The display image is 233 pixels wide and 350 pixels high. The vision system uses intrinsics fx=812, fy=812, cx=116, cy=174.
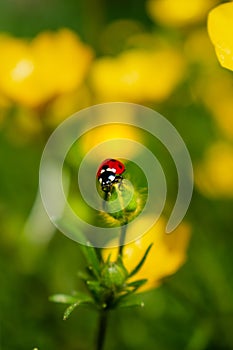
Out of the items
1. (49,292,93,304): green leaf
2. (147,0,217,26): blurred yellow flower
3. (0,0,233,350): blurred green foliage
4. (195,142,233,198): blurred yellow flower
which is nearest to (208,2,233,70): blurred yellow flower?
(49,292,93,304): green leaf

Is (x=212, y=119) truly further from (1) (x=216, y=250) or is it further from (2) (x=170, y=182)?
(1) (x=216, y=250)

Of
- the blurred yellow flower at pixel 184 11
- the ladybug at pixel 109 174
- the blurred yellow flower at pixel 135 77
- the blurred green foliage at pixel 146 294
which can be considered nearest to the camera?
the ladybug at pixel 109 174

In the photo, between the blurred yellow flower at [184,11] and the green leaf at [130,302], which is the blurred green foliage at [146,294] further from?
the green leaf at [130,302]

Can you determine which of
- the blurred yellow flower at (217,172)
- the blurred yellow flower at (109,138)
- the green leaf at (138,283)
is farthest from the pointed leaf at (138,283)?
the blurred yellow flower at (217,172)

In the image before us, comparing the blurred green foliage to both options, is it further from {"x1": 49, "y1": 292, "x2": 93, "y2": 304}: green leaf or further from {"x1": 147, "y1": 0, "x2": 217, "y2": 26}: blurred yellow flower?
{"x1": 49, "y1": 292, "x2": 93, "y2": 304}: green leaf

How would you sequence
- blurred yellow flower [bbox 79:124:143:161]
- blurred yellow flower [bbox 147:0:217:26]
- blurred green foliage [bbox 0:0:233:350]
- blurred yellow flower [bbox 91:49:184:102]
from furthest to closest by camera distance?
blurred yellow flower [bbox 147:0:217:26] → blurred yellow flower [bbox 91:49:184:102] → blurred yellow flower [bbox 79:124:143:161] → blurred green foliage [bbox 0:0:233:350]

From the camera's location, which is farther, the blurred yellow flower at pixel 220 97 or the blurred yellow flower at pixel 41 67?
the blurred yellow flower at pixel 220 97

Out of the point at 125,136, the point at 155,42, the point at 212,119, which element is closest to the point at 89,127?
the point at 125,136

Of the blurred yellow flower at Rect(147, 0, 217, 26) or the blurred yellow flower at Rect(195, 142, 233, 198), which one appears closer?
the blurred yellow flower at Rect(195, 142, 233, 198)
